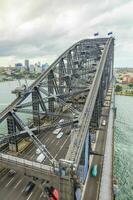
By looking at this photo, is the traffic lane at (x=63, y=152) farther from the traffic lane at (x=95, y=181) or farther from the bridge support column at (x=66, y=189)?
the bridge support column at (x=66, y=189)

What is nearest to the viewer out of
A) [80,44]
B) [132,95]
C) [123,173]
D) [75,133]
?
[75,133]

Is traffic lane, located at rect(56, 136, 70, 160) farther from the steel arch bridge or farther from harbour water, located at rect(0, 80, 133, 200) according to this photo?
harbour water, located at rect(0, 80, 133, 200)

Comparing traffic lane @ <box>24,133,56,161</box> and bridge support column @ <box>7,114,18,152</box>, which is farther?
traffic lane @ <box>24,133,56,161</box>

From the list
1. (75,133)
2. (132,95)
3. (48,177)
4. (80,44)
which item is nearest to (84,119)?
(75,133)

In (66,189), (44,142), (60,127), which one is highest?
(60,127)

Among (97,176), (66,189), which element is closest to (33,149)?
(97,176)

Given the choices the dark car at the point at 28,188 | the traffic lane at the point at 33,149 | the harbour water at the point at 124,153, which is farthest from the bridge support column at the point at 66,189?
the harbour water at the point at 124,153

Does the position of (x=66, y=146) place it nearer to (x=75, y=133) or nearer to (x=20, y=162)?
(x=75, y=133)

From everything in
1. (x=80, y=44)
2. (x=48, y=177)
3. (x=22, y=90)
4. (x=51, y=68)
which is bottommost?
(x=48, y=177)

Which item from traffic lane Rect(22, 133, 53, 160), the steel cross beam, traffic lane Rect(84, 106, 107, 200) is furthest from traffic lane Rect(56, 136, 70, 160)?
the steel cross beam

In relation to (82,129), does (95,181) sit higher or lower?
lower

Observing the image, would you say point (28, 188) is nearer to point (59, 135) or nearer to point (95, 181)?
point (95, 181)
